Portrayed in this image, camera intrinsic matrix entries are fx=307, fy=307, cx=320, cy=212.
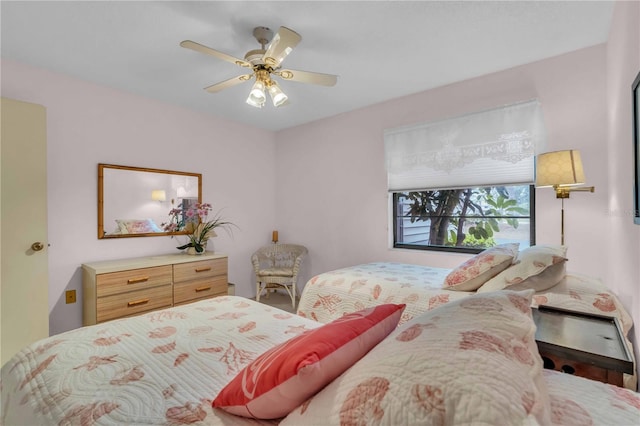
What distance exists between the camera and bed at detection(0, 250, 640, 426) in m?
0.55

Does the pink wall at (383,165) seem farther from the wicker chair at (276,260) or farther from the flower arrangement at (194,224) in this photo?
the flower arrangement at (194,224)

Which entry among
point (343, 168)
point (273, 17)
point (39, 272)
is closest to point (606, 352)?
point (273, 17)

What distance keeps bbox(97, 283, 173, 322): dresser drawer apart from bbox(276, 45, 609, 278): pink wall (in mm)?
1912

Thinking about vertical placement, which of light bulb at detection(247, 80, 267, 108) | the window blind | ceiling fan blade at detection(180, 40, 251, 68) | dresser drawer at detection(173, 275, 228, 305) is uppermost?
ceiling fan blade at detection(180, 40, 251, 68)

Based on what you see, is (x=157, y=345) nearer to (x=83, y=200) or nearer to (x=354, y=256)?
(x=83, y=200)

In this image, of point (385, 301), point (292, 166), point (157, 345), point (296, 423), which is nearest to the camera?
point (296, 423)

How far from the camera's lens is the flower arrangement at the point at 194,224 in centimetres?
351

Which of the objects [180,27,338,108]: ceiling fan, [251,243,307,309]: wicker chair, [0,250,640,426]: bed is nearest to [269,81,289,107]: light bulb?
[180,27,338,108]: ceiling fan

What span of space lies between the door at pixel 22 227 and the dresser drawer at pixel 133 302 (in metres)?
0.42

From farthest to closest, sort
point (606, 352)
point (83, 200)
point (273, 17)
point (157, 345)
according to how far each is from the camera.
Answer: point (83, 200), point (273, 17), point (157, 345), point (606, 352)

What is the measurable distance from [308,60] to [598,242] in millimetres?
2715

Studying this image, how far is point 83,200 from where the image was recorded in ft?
9.72

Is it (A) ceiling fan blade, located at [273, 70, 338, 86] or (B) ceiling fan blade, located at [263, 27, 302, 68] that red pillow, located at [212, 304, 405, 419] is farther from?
(A) ceiling fan blade, located at [273, 70, 338, 86]

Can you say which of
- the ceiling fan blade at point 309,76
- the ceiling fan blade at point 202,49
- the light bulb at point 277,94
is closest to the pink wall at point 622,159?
the ceiling fan blade at point 309,76
